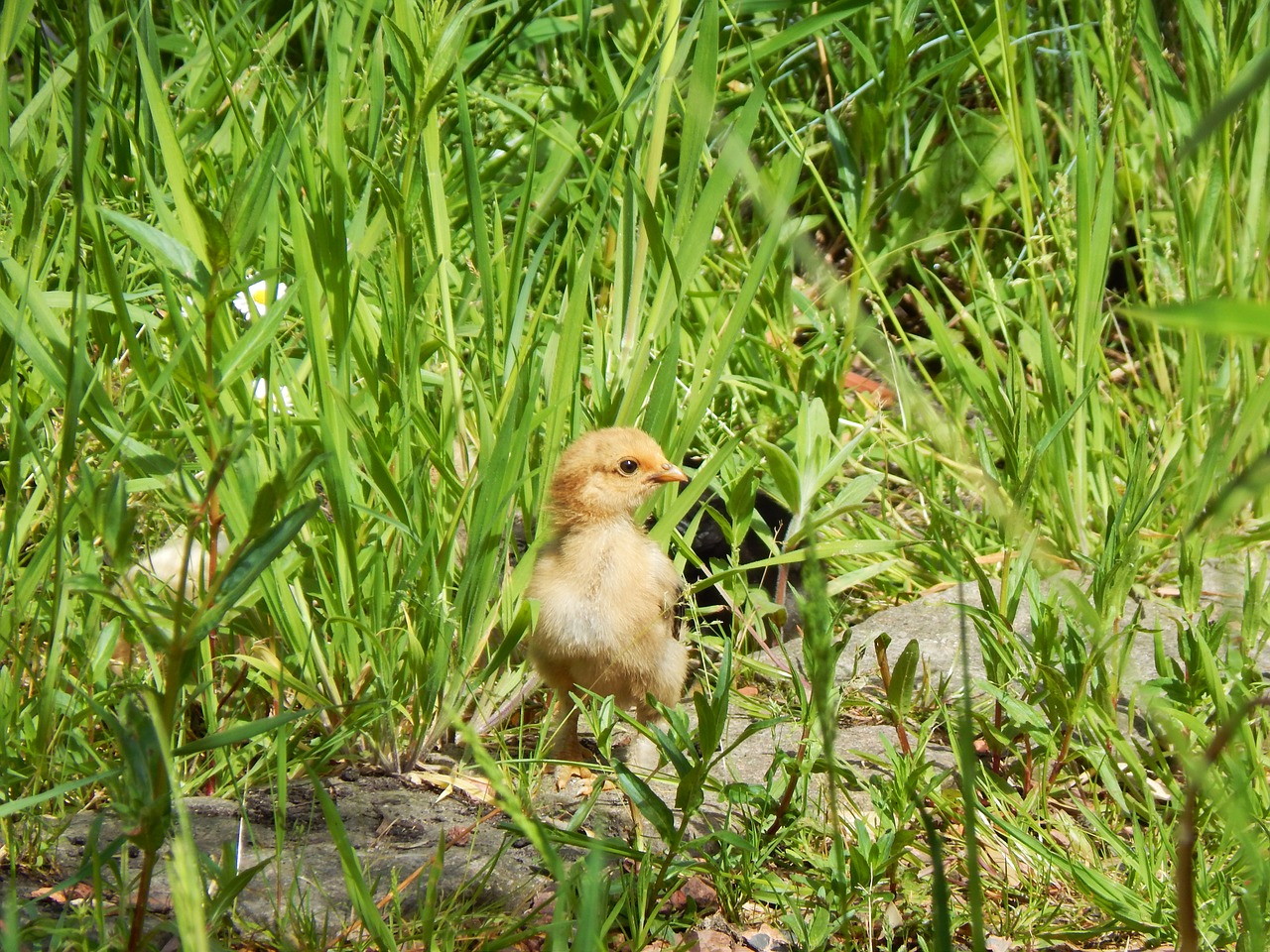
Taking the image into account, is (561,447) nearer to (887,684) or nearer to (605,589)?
(605,589)

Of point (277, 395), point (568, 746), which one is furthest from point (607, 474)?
point (277, 395)

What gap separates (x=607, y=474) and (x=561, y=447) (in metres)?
0.29

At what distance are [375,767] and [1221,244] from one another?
128 inches

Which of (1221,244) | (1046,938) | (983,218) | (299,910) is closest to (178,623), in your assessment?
(299,910)

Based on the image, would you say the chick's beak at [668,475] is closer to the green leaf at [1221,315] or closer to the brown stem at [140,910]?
the brown stem at [140,910]

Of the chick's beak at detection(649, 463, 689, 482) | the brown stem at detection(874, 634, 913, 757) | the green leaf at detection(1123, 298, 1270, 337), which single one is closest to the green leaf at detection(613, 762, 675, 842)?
the brown stem at detection(874, 634, 913, 757)

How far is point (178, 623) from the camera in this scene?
6.24 feet

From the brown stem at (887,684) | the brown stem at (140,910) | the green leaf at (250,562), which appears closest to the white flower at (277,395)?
the green leaf at (250,562)

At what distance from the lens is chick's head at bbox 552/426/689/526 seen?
142 inches

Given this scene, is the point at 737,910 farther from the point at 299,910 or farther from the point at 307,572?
the point at 307,572

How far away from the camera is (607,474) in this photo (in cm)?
361

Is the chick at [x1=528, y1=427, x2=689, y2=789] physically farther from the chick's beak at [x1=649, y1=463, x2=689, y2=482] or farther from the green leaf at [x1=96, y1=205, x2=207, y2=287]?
the green leaf at [x1=96, y1=205, x2=207, y2=287]

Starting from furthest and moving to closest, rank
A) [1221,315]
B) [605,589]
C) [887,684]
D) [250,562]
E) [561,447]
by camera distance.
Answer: [561,447]
[605,589]
[887,684]
[250,562]
[1221,315]

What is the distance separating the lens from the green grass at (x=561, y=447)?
2445 millimetres
